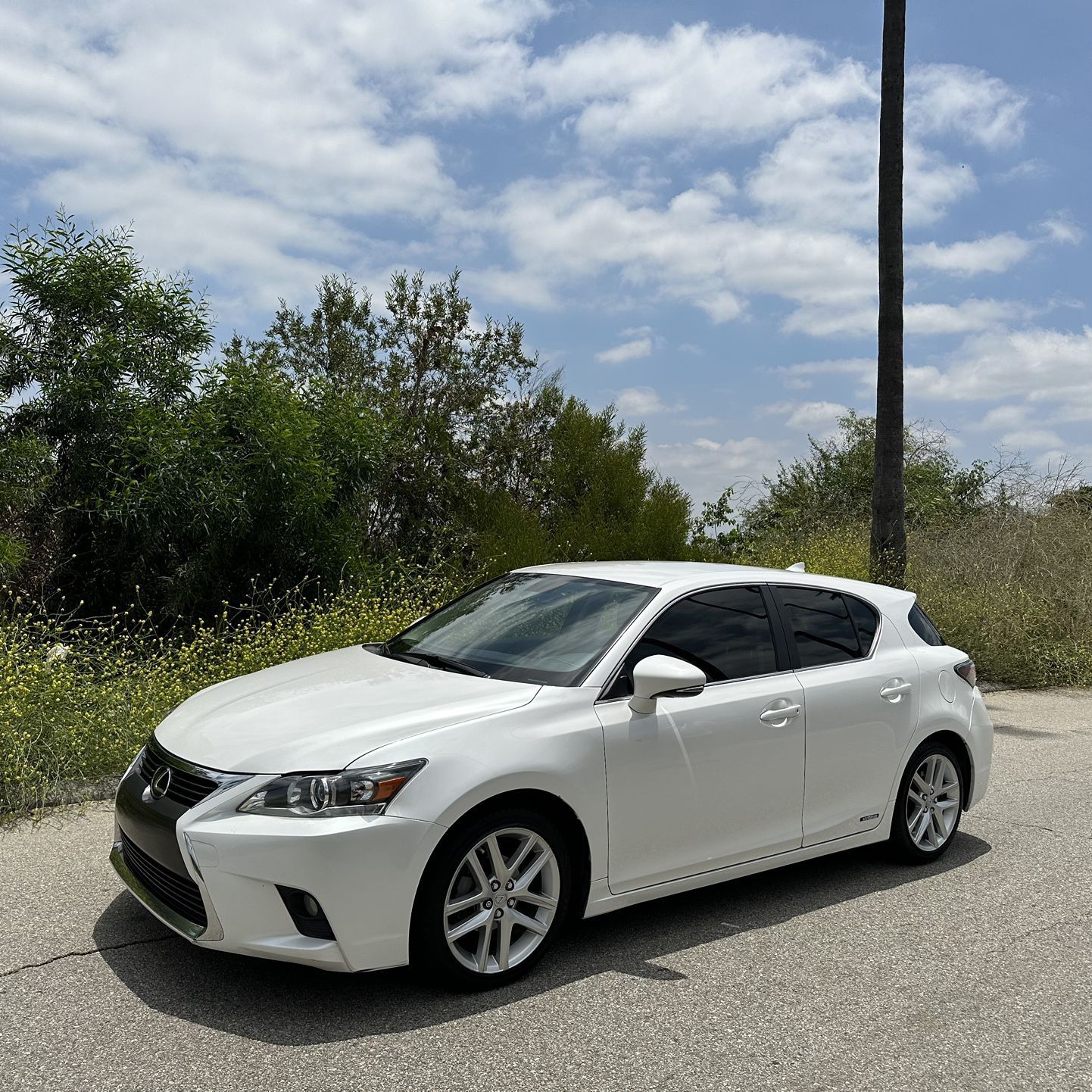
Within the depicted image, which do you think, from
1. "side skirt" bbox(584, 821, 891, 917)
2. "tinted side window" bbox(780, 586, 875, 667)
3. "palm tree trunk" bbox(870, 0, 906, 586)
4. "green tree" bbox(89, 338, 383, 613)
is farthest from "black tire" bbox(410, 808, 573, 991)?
"palm tree trunk" bbox(870, 0, 906, 586)

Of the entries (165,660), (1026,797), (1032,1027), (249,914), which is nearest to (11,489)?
(165,660)

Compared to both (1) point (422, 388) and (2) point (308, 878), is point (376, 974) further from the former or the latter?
(1) point (422, 388)

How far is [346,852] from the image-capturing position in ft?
12.4

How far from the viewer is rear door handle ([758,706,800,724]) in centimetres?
501

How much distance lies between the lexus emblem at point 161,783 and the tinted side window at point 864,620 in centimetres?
336

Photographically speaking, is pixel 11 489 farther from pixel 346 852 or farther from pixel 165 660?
pixel 346 852

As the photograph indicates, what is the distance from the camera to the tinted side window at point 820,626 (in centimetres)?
546

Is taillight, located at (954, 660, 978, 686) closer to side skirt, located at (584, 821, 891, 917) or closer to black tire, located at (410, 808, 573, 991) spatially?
side skirt, located at (584, 821, 891, 917)

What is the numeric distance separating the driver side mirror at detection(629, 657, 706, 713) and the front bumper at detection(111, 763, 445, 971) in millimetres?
1048

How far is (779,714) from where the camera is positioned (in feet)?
16.6

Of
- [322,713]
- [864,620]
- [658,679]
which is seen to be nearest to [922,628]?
[864,620]

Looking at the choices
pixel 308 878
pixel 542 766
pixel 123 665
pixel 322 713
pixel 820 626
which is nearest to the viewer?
pixel 308 878

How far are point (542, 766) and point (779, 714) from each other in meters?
1.36

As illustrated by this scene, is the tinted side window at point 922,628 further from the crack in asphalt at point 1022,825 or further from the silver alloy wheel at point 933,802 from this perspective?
the crack in asphalt at point 1022,825
